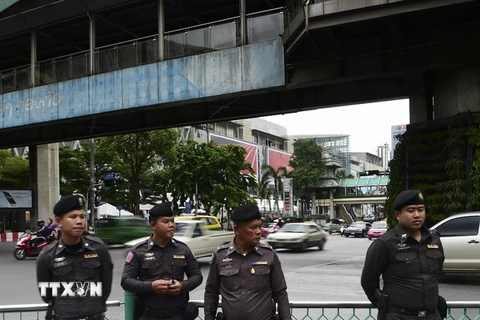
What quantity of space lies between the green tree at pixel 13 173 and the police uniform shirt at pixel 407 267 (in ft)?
147

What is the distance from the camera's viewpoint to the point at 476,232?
12109 mm

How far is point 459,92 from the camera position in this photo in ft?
54.9

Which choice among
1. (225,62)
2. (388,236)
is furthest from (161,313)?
(225,62)

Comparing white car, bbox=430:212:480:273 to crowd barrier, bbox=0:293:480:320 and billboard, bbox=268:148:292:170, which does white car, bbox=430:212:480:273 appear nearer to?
crowd barrier, bbox=0:293:480:320

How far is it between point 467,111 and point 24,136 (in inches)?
940

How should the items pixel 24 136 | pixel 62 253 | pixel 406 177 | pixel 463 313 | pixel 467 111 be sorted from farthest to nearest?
pixel 24 136 → pixel 406 177 → pixel 467 111 → pixel 463 313 → pixel 62 253

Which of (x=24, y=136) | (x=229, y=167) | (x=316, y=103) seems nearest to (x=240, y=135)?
(x=229, y=167)

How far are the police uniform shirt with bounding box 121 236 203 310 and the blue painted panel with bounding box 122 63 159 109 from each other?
17.2 meters

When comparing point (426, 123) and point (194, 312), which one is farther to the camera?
point (426, 123)

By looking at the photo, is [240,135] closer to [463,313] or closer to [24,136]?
[24,136]

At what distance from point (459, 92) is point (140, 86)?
11503mm

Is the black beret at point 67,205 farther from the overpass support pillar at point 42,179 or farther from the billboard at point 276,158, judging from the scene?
the billboard at point 276,158

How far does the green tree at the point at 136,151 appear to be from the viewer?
41656mm

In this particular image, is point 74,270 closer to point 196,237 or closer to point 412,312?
point 412,312
